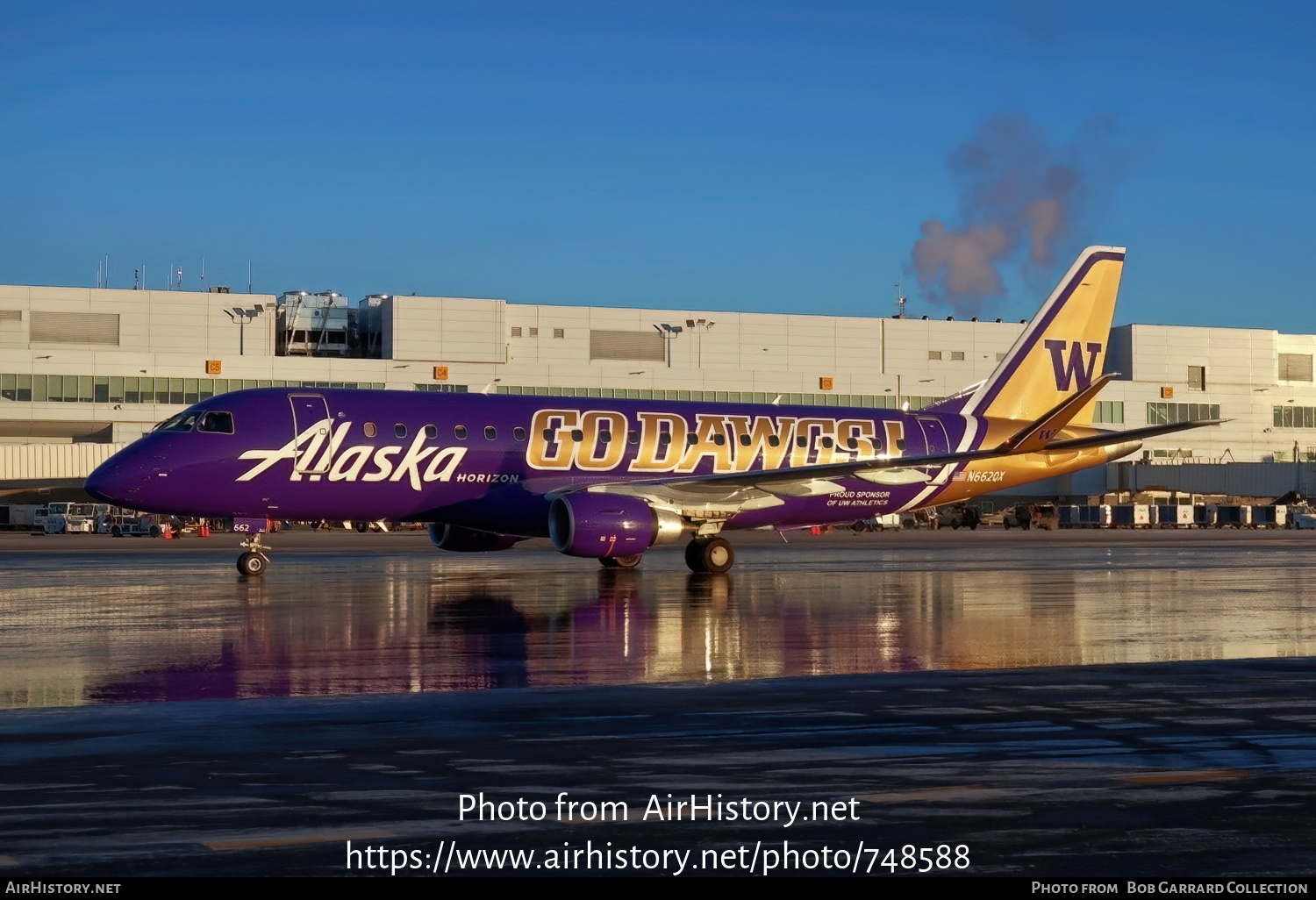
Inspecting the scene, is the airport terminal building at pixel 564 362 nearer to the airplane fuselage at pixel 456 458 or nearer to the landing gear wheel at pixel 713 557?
the airplane fuselage at pixel 456 458

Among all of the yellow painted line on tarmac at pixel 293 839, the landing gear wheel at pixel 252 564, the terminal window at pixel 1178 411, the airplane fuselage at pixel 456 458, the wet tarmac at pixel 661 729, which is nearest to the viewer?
the yellow painted line on tarmac at pixel 293 839

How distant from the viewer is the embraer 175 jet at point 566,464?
30.5 meters

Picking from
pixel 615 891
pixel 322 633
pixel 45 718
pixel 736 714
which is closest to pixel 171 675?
pixel 45 718

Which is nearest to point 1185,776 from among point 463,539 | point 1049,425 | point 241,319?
point 463,539

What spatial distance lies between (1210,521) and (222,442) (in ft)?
260

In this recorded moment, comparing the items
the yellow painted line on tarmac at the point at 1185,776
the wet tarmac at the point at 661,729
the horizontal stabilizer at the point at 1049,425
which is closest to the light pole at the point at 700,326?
the horizontal stabilizer at the point at 1049,425

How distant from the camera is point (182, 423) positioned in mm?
31281

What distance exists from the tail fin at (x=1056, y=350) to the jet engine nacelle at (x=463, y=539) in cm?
1493

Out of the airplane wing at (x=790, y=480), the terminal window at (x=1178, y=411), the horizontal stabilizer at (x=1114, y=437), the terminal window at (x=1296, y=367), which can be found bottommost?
the airplane wing at (x=790, y=480)

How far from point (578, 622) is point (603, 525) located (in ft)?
28.5

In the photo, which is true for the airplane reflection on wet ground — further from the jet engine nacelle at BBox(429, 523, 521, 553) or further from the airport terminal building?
the airport terminal building

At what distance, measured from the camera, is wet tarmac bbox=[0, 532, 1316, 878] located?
24.6 ft

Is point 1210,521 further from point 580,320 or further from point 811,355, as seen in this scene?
point 580,320

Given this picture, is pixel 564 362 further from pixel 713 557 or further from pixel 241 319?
pixel 713 557
